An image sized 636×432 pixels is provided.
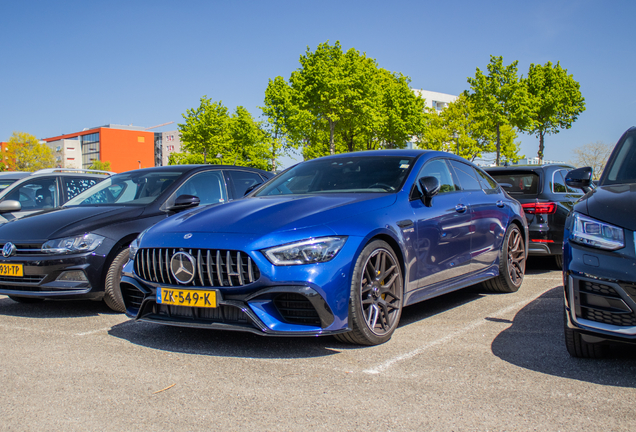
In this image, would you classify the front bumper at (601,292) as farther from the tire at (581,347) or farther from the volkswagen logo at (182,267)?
the volkswagen logo at (182,267)

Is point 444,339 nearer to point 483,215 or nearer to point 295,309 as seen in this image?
point 295,309

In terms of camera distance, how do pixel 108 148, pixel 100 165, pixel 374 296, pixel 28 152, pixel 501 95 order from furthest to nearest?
pixel 108 148 < pixel 100 165 < pixel 28 152 < pixel 501 95 < pixel 374 296

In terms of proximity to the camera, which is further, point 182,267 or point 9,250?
point 9,250

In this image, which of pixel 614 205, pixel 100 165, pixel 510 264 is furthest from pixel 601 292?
pixel 100 165

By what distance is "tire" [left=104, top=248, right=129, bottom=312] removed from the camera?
5.46m

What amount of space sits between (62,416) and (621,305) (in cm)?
304

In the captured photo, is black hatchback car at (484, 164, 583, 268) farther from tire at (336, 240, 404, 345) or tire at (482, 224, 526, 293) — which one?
tire at (336, 240, 404, 345)

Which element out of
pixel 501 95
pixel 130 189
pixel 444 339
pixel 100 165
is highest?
pixel 501 95

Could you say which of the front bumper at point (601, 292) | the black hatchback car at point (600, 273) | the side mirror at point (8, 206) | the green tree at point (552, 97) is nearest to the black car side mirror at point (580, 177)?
the black hatchback car at point (600, 273)

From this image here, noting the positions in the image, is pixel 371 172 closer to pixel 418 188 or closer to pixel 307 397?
pixel 418 188

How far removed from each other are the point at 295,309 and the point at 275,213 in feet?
2.55

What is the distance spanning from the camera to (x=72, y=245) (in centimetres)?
538

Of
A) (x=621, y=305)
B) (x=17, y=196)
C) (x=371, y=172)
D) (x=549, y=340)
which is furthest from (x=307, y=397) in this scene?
(x=17, y=196)

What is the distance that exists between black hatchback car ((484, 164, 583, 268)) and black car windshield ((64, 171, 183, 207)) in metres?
4.81
